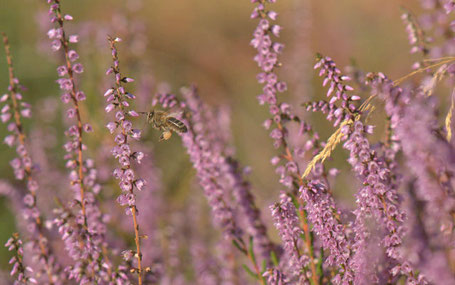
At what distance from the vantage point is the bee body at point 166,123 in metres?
2.69

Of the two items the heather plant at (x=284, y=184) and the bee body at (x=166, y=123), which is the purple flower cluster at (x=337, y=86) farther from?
the bee body at (x=166, y=123)

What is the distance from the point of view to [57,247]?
3.81m

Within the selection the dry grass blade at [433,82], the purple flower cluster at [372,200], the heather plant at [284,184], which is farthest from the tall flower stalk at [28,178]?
the dry grass blade at [433,82]

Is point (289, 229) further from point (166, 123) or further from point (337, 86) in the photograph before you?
point (166, 123)

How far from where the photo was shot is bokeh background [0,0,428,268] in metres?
5.86

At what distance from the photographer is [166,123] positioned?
2.93 metres

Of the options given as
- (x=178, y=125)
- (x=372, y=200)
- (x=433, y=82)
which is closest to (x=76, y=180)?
(x=178, y=125)

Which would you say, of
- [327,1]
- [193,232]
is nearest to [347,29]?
A: [327,1]

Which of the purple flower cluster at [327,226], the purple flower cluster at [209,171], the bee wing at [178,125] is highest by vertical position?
the bee wing at [178,125]

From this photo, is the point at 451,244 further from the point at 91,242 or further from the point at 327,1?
the point at 327,1

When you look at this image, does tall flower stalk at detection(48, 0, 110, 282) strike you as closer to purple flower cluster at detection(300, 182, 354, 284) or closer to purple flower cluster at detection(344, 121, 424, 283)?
purple flower cluster at detection(300, 182, 354, 284)

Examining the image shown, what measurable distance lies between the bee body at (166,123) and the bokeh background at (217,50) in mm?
2077

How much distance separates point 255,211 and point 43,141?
2460mm

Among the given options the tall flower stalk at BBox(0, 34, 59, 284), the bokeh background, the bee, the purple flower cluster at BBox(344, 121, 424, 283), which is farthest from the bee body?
the bokeh background
